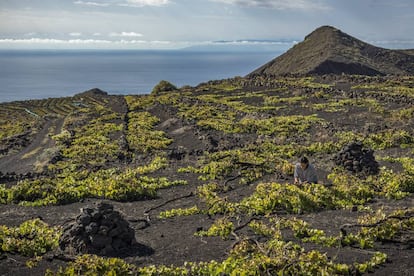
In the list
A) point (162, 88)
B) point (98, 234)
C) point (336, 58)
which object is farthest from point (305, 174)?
point (336, 58)

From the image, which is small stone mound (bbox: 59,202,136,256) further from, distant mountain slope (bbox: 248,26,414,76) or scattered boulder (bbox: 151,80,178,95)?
distant mountain slope (bbox: 248,26,414,76)

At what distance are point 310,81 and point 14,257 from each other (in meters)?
62.7

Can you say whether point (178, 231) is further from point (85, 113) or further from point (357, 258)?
point (85, 113)

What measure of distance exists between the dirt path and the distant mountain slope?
2173 inches

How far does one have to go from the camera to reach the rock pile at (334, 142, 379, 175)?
21.2 m

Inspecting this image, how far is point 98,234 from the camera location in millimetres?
12922

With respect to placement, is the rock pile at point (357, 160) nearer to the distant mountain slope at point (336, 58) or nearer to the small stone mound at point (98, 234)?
the small stone mound at point (98, 234)

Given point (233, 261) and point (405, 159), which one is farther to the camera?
point (405, 159)

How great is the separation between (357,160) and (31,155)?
31431 mm

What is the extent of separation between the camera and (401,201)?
56.5ft

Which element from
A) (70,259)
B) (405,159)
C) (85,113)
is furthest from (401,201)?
(85,113)

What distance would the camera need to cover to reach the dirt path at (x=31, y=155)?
3703 centimetres

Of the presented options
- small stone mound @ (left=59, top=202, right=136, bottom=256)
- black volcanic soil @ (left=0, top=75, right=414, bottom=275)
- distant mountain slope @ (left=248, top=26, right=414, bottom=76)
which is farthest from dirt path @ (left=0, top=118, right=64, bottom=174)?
distant mountain slope @ (left=248, top=26, right=414, bottom=76)

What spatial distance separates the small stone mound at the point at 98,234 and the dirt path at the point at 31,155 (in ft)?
76.2
